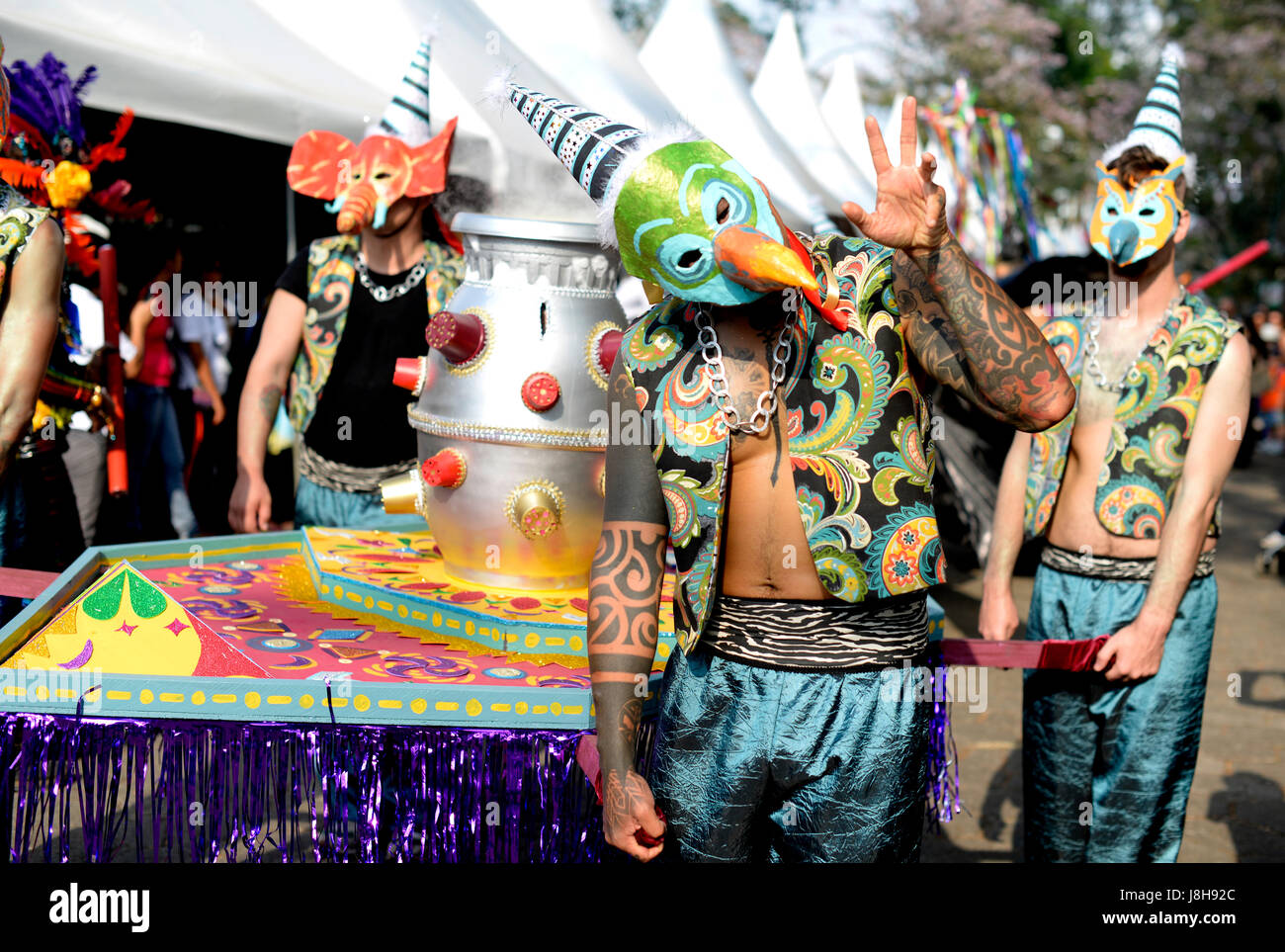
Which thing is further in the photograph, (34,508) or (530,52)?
(530,52)

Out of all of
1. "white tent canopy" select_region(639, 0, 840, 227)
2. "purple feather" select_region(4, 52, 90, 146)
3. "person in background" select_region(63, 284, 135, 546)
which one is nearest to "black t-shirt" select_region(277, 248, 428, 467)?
"purple feather" select_region(4, 52, 90, 146)

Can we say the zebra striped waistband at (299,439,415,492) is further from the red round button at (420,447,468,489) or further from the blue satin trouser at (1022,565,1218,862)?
Answer: the blue satin trouser at (1022,565,1218,862)

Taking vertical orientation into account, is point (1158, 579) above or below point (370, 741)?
above

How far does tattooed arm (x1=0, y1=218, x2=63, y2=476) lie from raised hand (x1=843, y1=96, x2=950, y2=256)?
1.95 meters

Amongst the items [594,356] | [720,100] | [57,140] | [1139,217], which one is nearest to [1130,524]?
[1139,217]

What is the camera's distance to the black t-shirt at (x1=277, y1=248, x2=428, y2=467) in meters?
3.53

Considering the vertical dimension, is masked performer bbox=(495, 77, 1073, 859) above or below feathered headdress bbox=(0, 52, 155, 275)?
below

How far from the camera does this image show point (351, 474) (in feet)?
11.8

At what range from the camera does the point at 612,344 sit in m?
2.75

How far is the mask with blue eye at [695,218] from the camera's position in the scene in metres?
1.81

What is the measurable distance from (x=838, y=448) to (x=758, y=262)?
0.33 m

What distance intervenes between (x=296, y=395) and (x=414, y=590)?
115 cm
